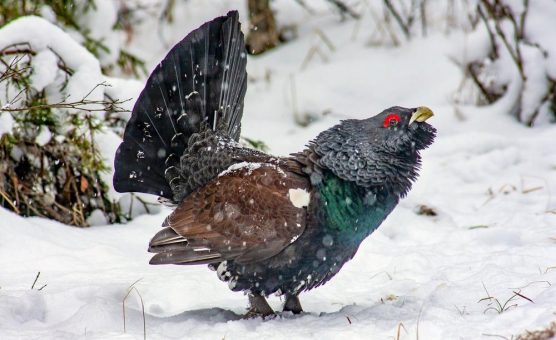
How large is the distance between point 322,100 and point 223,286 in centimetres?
420

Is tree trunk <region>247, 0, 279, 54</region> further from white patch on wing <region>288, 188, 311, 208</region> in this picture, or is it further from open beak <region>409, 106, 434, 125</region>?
white patch on wing <region>288, 188, 311, 208</region>

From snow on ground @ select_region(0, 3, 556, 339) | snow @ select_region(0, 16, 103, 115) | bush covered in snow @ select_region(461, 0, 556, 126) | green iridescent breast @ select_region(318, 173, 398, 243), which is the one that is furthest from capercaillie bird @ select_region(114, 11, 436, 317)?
bush covered in snow @ select_region(461, 0, 556, 126)

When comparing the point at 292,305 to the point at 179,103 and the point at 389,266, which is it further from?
the point at 179,103

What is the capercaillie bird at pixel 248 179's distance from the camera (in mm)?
4066

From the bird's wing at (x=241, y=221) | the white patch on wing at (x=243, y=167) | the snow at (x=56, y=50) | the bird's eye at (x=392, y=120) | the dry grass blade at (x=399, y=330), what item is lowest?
the dry grass blade at (x=399, y=330)

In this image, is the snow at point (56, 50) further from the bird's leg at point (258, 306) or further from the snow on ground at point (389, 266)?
the bird's leg at point (258, 306)

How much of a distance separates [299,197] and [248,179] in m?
0.31

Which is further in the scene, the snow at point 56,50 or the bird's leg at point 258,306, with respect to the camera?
the snow at point 56,50

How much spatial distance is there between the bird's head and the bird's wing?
0.22m

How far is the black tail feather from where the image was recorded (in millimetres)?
4609

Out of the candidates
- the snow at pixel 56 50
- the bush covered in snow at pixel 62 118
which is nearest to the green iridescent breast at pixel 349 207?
the bush covered in snow at pixel 62 118

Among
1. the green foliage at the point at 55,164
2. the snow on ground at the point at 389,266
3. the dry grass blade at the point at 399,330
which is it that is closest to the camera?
the dry grass blade at the point at 399,330

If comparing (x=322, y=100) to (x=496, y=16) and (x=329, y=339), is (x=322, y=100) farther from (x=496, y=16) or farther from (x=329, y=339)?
(x=329, y=339)

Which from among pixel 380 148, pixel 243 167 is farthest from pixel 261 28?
pixel 380 148
